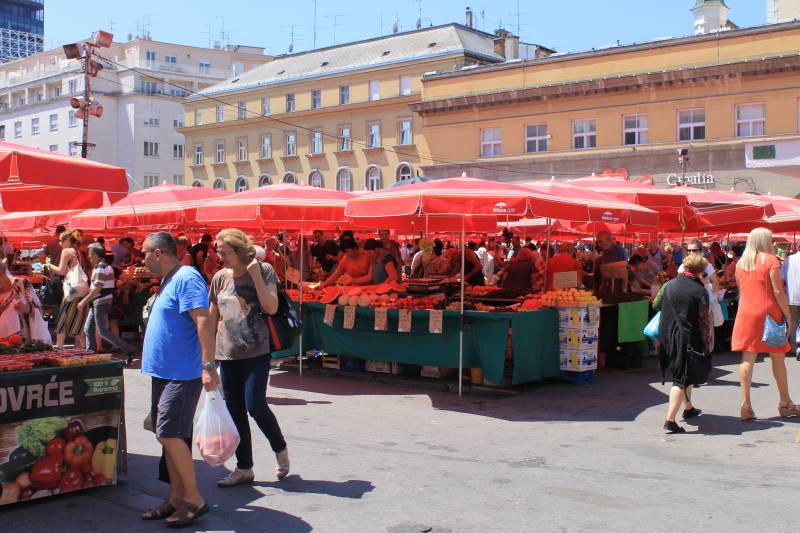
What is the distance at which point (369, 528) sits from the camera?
5410mm

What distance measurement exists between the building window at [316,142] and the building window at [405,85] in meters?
7.55

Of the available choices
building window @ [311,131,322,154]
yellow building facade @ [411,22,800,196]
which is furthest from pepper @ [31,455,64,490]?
building window @ [311,131,322,154]

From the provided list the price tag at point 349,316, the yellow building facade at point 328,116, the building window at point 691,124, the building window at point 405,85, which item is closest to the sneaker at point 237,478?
the price tag at point 349,316

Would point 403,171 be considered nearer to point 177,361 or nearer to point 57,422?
point 57,422

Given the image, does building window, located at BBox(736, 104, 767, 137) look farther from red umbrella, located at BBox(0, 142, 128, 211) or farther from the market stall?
the market stall

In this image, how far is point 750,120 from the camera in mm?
36094

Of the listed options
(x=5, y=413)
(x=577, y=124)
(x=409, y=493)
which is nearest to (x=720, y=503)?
(x=409, y=493)

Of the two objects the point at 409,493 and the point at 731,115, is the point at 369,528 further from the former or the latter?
the point at 731,115

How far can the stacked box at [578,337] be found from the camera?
10.8m

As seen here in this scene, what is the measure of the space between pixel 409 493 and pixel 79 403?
8.09 ft

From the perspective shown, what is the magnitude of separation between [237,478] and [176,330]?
1.54 meters

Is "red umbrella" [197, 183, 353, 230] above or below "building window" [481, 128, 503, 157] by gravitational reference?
below

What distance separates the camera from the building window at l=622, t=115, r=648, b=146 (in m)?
38.9

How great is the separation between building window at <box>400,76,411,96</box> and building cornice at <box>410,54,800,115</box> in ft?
23.6
